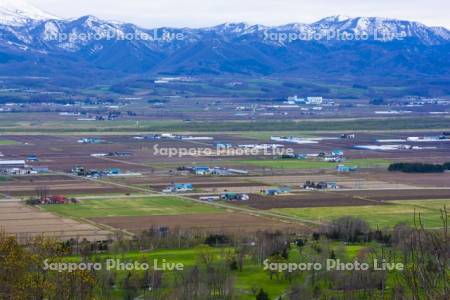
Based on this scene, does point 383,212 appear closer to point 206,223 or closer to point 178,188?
point 206,223

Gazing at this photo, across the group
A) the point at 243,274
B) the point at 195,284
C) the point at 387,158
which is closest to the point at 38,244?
the point at 195,284

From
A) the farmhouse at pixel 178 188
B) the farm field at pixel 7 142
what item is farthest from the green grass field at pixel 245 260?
the farm field at pixel 7 142

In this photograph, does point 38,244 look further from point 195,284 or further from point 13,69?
point 13,69

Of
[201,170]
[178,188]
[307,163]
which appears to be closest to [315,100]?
[307,163]

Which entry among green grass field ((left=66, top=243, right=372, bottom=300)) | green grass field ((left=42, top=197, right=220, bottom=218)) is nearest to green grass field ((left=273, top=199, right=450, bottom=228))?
green grass field ((left=42, top=197, right=220, bottom=218))

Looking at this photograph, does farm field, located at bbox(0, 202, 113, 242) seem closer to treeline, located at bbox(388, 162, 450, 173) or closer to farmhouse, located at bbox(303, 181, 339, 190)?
farmhouse, located at bbox(303, 181, 339, 190)

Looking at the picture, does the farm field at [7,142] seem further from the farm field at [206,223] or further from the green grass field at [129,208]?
the farm field at [206,223]
